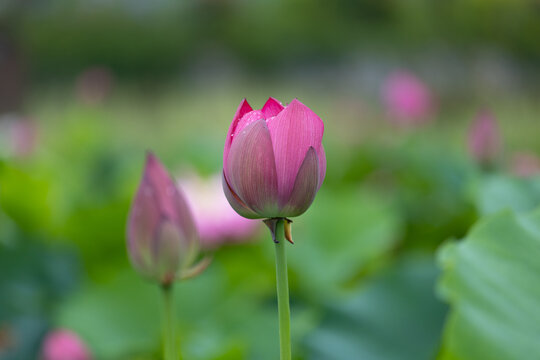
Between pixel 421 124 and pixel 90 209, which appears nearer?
pixel 90 209

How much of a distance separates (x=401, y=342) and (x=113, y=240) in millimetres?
430

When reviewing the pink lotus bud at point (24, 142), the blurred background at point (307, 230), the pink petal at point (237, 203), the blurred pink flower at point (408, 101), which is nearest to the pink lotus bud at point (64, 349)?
the blurred background at point (307, 230)

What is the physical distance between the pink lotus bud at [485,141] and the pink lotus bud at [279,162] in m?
0.55

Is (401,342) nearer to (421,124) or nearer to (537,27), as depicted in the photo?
(421,124)

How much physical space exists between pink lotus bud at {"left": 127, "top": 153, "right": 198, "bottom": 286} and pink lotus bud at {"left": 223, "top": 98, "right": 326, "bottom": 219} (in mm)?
91

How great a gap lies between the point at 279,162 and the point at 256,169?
1 cm

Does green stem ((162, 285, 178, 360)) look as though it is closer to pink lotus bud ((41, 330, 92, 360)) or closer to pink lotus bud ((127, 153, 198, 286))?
pink lotus bud ((127, 153, 198, 286))

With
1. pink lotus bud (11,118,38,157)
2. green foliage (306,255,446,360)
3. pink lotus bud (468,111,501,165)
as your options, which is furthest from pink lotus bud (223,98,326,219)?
pink lotus bud (11,118,38,157)

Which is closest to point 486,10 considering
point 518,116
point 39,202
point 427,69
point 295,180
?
point 518,116

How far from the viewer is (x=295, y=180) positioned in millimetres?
246

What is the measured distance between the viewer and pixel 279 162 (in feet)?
0.82

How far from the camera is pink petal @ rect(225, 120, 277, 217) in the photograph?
0.80 feet

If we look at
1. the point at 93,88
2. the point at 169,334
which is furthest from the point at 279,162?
the point at 93,88

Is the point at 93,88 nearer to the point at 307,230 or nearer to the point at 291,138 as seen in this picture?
the point at 307,230
